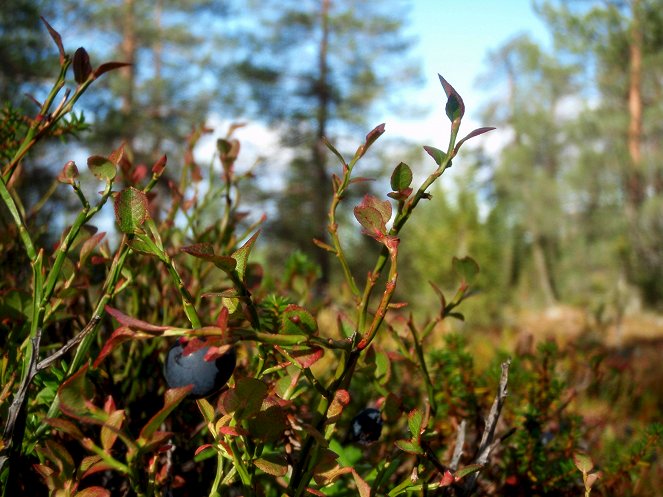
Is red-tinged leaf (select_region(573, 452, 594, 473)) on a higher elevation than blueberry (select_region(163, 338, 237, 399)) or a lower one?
lower

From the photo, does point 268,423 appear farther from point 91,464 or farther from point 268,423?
point 91,464

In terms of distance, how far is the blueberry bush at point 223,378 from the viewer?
13.3 inches

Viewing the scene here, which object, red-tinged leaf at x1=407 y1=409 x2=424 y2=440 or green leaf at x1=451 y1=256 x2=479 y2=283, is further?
green leaf at x1=451 y1=256 x2=479 y2=283

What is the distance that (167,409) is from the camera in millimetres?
295

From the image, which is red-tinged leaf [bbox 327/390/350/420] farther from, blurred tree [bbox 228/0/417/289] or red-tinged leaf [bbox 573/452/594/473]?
blurred tree [bbox 228/0/417/289]

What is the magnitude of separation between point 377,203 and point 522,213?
64.5 ft

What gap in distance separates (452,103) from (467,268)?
18 centimetres

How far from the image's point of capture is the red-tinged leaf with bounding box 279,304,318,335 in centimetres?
34

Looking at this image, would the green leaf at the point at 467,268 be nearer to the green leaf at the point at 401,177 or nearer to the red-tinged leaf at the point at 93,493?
the green leaf at the point at 401,177

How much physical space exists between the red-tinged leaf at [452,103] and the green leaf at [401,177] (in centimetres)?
4

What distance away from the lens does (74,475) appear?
1.29ft

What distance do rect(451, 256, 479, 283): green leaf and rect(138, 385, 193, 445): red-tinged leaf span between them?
0.28 m

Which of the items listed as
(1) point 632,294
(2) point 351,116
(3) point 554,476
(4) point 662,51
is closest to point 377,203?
(3) point 554,476

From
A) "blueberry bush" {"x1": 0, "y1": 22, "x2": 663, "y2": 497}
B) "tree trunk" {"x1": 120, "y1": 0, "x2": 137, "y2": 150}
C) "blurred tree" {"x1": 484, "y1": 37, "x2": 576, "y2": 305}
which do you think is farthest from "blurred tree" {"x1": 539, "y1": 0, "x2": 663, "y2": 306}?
"blueberry bush" {"x1": 0, "y1": 22, "x2": 663, "y2": 497}
